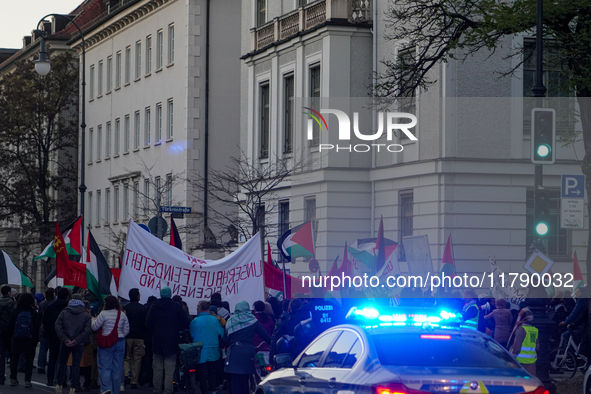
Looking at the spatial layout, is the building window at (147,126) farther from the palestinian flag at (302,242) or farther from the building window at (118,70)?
the palestinian flag at (302,242)

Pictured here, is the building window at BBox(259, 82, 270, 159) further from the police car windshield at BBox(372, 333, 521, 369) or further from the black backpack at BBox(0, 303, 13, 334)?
the police car windshield at BBox(372, 333, 521, 369)

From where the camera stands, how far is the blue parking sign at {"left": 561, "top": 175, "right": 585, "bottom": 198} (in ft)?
54.7

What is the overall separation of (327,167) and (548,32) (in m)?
15.4

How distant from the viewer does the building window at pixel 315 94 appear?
3472 cm

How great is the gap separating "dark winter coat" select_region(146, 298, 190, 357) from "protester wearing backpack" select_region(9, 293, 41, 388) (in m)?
3.42

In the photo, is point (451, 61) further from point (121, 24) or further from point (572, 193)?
point (121, 24)

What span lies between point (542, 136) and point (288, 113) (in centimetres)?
2037

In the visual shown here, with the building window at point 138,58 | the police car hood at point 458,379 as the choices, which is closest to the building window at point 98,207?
the building window at point 138,58

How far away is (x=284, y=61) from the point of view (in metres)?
37.5

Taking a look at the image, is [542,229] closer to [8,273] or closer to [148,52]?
[8,273]

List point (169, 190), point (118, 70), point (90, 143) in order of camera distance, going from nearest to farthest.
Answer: point (169, 190) → point (118, 70) → point (90, 143)

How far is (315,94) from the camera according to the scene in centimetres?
3516

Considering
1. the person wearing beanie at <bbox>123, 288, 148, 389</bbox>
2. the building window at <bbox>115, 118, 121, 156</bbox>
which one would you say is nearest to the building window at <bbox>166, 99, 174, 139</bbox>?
the building window at <bbox>115, 118, 121, 156</bbox>

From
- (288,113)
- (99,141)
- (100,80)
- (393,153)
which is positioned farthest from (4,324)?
(100,80)
